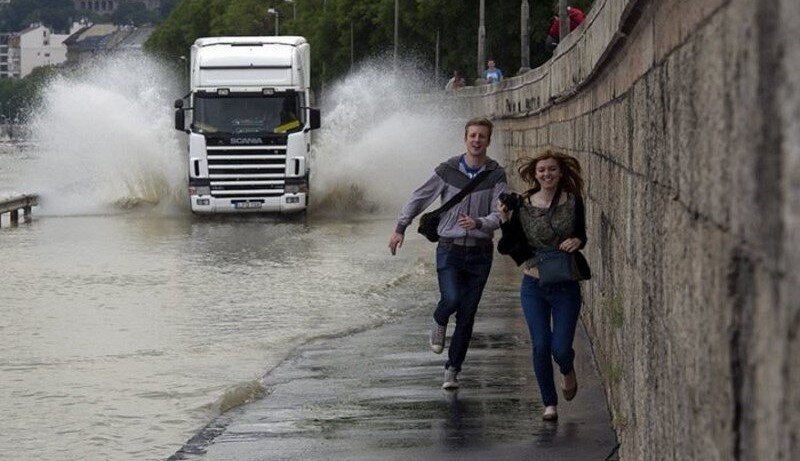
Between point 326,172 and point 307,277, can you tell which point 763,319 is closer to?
point 307,277

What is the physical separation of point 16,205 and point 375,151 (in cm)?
882

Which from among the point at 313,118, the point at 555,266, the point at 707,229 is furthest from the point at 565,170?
the point at 313,118

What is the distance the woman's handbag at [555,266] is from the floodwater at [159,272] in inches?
98.1

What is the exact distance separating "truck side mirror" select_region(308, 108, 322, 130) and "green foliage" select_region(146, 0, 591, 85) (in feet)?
102

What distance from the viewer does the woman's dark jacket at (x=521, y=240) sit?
895 cm

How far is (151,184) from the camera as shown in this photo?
40.1m

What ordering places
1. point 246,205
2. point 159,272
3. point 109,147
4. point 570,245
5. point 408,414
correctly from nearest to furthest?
point 570,245
point 408,414
point 159,272
point 246,205
point 109,147

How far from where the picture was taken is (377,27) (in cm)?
10025

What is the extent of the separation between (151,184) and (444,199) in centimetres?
3012

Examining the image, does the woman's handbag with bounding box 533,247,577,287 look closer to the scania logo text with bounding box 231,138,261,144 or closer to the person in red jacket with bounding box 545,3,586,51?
the person in red jacket with bounding box 545,3,586,51

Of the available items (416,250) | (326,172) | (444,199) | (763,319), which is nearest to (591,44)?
(444,199)

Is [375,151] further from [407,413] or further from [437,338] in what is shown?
[407,413]

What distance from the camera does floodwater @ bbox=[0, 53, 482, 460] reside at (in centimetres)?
1205

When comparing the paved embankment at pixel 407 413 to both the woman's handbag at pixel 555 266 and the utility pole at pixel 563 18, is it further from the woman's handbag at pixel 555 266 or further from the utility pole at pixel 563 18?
the utility pole at pixel 563 18
